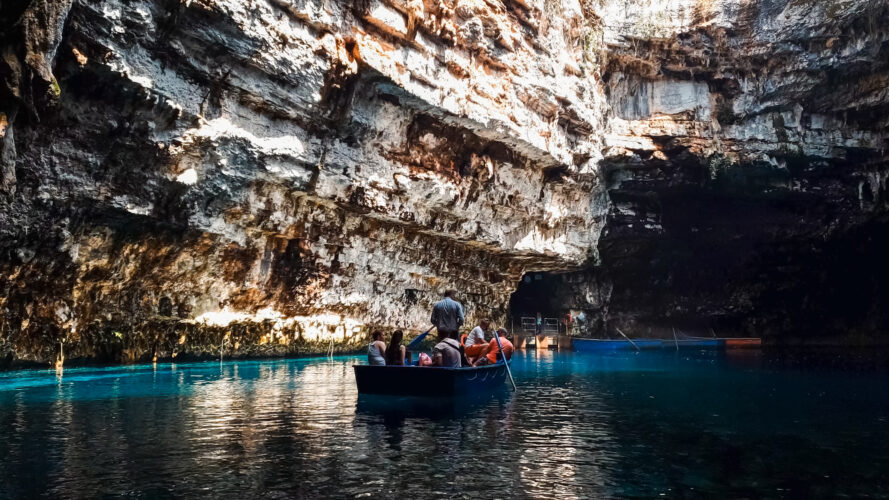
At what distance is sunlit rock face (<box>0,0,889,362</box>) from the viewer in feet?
54.7

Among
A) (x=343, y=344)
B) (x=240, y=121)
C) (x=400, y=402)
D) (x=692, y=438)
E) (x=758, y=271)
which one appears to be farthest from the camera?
(x=758, y=271)

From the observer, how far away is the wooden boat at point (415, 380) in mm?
11789

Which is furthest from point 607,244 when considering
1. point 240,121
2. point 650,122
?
point 240,121

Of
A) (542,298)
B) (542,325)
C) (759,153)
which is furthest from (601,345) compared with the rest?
(759,153)

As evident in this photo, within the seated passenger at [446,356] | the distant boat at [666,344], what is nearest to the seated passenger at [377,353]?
the seated passenger at [446,356]

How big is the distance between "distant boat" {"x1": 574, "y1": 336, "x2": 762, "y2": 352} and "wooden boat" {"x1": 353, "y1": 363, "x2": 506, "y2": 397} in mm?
21935

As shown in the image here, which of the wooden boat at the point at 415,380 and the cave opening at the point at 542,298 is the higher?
the cave opening at the point at 542,298

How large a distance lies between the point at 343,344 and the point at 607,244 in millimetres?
16525

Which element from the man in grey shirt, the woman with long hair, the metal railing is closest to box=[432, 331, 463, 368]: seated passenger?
the woman with long hair

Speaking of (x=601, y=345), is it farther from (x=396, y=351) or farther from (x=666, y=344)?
(x=396, y=351)

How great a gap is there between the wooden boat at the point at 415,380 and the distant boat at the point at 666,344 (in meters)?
21.9

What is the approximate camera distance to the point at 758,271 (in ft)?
123

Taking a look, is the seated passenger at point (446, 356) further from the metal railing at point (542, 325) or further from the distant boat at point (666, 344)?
the metal railing at point (542, 325)

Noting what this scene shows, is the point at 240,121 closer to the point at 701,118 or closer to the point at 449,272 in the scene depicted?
→ the point at 449,272
